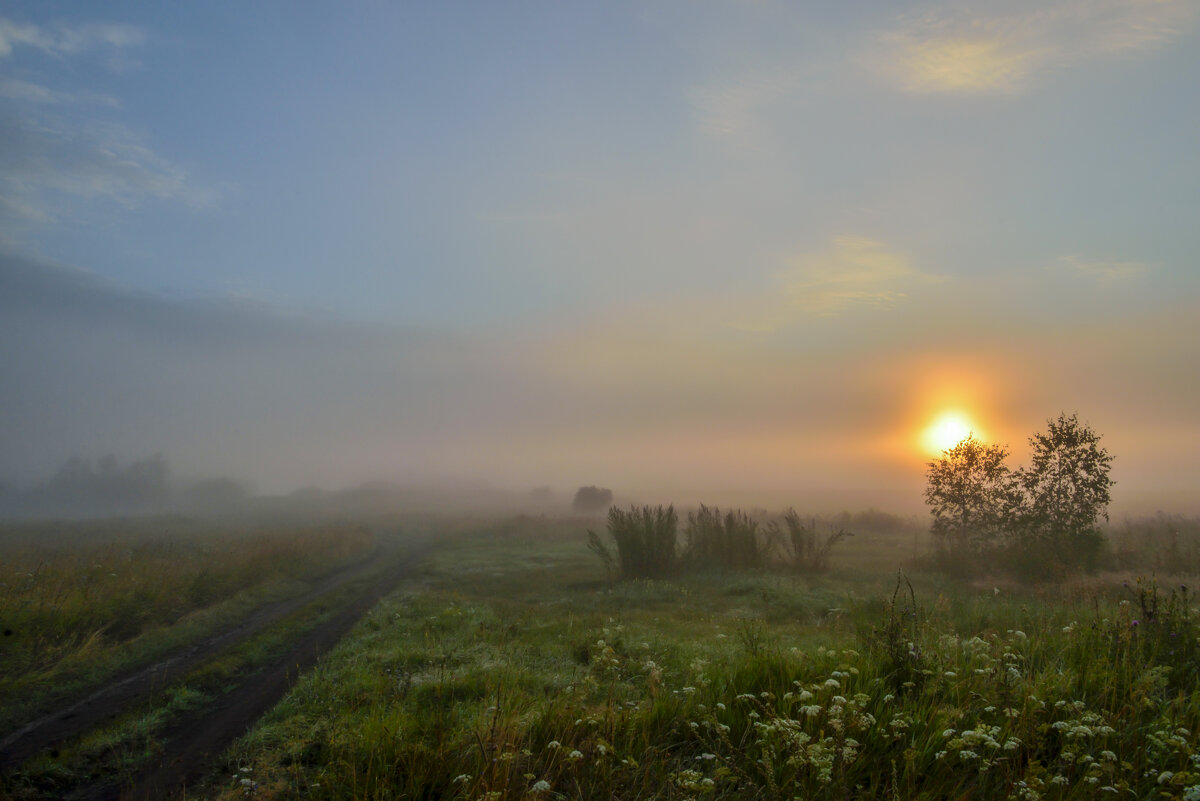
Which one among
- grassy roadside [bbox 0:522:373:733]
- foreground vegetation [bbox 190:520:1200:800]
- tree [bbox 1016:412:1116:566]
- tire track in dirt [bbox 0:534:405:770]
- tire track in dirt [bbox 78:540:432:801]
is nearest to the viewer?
foreground vegetation [bbox 190:520:1200:800]

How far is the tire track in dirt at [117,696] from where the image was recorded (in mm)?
A: 8242

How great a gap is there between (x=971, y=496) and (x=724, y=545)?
470 inches

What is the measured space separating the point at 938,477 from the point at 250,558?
103ft

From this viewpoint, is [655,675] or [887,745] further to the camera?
[655,675]

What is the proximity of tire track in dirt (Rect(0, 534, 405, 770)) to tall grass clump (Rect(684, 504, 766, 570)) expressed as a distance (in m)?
16.7

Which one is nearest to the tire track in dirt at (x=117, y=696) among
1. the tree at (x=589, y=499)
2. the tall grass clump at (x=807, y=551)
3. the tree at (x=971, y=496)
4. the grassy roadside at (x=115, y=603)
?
the grassy roadside at (x=115, y=603)

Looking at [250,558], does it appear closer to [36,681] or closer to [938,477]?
[36,681]

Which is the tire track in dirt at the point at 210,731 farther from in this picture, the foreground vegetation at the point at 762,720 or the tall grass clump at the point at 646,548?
the tall grass clump at the point at 646,548

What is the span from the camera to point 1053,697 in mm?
6062

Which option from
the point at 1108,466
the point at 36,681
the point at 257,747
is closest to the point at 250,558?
the point at 36,681

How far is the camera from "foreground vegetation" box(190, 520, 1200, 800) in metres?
4.91

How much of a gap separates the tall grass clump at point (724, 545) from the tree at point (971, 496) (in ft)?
30.4

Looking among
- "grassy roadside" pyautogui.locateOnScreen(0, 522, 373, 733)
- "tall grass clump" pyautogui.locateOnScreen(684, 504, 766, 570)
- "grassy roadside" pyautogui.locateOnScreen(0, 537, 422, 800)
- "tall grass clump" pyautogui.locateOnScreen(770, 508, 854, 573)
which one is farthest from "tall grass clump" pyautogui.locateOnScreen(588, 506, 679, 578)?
"grassy roadside" pyautogui.locateOnScreen(0, 537, 422, 800)

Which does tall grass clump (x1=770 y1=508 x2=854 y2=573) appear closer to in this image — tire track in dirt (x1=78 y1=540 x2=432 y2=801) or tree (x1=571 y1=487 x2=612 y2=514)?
tire track in dirt (x1=78 y1=540 x2=432 y2=801)
